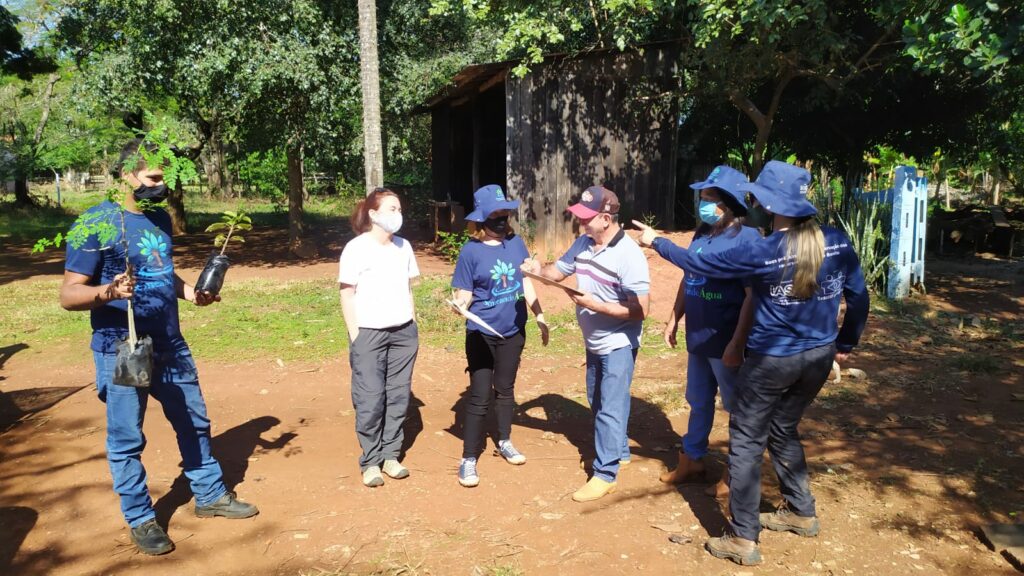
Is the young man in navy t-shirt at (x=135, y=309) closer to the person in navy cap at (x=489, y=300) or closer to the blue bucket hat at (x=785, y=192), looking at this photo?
the person in navy cap at (x=489, y=300)

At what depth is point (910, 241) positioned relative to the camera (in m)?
9.29

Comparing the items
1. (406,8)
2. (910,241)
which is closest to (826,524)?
(910,241)

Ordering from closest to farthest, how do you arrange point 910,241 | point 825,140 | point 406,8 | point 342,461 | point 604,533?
point 604,533 < point 342,461 < point 910,241 < point 406,8 < point 825,140

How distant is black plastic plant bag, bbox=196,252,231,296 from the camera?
3664mm

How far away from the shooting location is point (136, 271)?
136 inches

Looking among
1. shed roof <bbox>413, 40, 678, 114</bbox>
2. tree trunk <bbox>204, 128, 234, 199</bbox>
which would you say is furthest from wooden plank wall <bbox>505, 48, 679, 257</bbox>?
tree trunk <bbox>204, 128, 234, 199</bbox>

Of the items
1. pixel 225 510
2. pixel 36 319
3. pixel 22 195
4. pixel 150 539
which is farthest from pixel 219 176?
pixel 150 539

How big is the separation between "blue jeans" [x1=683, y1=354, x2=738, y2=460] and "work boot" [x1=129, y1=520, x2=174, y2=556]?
2848 millimetres

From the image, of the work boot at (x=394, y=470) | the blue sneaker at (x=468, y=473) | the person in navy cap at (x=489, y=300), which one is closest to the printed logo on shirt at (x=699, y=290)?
the person in navy cap at (x=489, y=300)

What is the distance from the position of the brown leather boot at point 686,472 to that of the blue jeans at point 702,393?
0.13ft

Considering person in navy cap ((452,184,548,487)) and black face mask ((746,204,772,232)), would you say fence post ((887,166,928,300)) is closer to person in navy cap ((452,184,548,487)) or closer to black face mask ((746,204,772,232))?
black face mask ((746,204,772,232))

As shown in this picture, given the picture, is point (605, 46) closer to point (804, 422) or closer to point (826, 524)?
point (804, 422)

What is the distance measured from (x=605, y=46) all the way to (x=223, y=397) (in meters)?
A: 8.28

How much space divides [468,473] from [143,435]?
1.80 m
